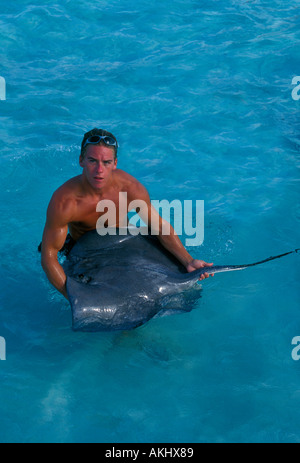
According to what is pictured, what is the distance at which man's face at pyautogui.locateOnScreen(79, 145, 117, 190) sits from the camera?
440cm

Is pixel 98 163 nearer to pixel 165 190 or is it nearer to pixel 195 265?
pixel 195 265

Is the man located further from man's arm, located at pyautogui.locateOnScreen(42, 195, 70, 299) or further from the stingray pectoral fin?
the stingray pectoral fin

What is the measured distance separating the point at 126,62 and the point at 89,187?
4898 mm

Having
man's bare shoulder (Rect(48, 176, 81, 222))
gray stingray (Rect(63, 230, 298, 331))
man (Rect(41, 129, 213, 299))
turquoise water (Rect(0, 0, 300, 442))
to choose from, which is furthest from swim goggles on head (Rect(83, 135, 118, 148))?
turquoise water (Rect(0, 0, 300, 442))

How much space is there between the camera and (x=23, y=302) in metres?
5.21

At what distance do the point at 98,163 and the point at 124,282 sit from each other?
0.91m

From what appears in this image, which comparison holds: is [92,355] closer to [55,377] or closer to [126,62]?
[55,377]

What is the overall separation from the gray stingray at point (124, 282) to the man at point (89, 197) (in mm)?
118

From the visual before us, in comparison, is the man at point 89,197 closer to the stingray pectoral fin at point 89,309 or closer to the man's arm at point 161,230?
the man's arm at point 161,230

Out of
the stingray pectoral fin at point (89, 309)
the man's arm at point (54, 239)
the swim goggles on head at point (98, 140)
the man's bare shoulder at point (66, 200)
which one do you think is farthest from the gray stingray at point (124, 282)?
the swim goggles on head at point (98, 140)

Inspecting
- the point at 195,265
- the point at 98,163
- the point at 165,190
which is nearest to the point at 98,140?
the point at 98,163

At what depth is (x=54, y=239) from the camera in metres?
4.49

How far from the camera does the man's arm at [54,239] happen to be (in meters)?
4.41
